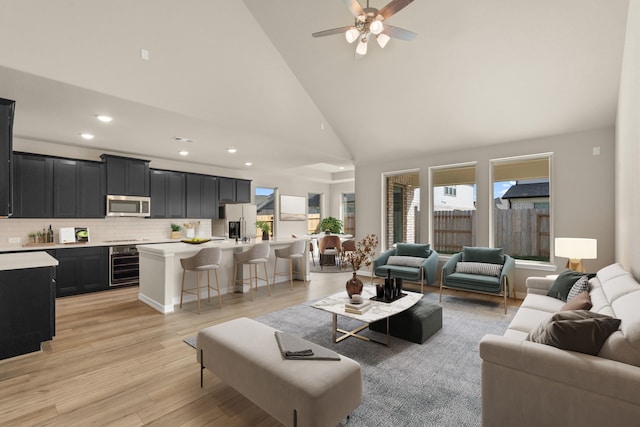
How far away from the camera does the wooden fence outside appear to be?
206 inches

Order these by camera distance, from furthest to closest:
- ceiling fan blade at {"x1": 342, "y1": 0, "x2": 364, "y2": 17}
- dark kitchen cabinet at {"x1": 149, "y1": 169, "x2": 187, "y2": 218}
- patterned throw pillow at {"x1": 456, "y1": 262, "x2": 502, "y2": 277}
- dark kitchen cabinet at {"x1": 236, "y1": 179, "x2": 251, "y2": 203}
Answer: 1. dark kitchen cabinet at {"x1": 236, "y1": 179, "x2": 251, "y2": 203}
2. dark kitchen cabinet at {"x1": 149, "y1": 169, "x2": 187, "y2": 218}
3. patterned throw pillow at {"x1": 456, "y1": 262, "x2": 502, "y2": 277}
4. ceiling fan blade at {"x1": 342, "y1": 0, "x2": 364, "y2": 17}

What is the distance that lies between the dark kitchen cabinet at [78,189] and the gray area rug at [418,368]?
395 cm

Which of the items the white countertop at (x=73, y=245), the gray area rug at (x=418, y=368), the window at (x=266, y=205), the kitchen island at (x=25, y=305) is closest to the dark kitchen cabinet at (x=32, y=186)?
the white countertop at (x=73, y=245)

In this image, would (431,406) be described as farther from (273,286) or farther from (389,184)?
(389,184)

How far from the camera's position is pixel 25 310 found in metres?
2.87

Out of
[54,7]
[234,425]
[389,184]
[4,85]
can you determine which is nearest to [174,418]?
[234,425]

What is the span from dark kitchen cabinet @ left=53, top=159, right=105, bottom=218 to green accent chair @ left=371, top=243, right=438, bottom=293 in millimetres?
5210

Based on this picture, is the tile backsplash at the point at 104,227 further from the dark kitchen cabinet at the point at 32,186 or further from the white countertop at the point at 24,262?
the white countertop at the point at 24,262

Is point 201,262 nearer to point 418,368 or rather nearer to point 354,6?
point 418,368

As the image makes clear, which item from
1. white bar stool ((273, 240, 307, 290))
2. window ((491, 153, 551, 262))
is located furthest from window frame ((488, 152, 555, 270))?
white bar stool ((273, 240, 307, 290))

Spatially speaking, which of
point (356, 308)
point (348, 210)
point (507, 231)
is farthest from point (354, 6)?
point (348, 210)

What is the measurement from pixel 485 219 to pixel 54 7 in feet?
20.7

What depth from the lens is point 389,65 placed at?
14.5 ft

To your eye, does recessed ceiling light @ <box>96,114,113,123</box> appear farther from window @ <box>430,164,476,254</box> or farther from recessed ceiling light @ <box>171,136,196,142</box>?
window @ <box>430,164,476,254</box>
